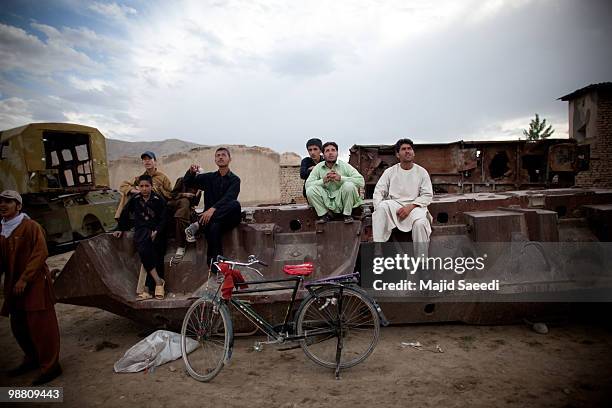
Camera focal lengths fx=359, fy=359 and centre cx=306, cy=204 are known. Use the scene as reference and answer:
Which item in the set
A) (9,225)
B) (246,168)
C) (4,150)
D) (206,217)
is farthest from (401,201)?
(246,168)

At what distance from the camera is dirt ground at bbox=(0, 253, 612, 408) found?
275cm

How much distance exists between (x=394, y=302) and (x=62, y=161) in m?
10.9

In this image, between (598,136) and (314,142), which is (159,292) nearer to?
(314,142)

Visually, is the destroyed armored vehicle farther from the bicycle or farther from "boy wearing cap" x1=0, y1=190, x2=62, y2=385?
"boy wearing cap" x1=0, y1=190, x2=62, y2=385

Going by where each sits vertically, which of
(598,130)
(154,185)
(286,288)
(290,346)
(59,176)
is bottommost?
(290,346)

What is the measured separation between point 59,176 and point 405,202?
34.4 ft

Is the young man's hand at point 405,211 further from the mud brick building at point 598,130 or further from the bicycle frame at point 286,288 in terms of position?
the mud brick building at point 598,130

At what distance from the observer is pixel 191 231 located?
4.27 meters

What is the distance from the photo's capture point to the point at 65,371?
3.49 metres

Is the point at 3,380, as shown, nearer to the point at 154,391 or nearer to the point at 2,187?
the point at 154,391

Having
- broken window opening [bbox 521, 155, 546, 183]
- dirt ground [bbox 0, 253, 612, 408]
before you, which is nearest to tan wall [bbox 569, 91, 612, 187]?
broken window opening [bbox 521, 155, 546, 183]

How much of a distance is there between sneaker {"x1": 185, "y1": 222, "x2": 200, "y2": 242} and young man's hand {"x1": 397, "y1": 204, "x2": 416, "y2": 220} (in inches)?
94.1

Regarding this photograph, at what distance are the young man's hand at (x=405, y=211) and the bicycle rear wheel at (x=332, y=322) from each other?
128 centimetres

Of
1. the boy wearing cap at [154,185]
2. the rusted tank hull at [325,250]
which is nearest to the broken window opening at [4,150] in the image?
the boy wearing cap at [154,185]
